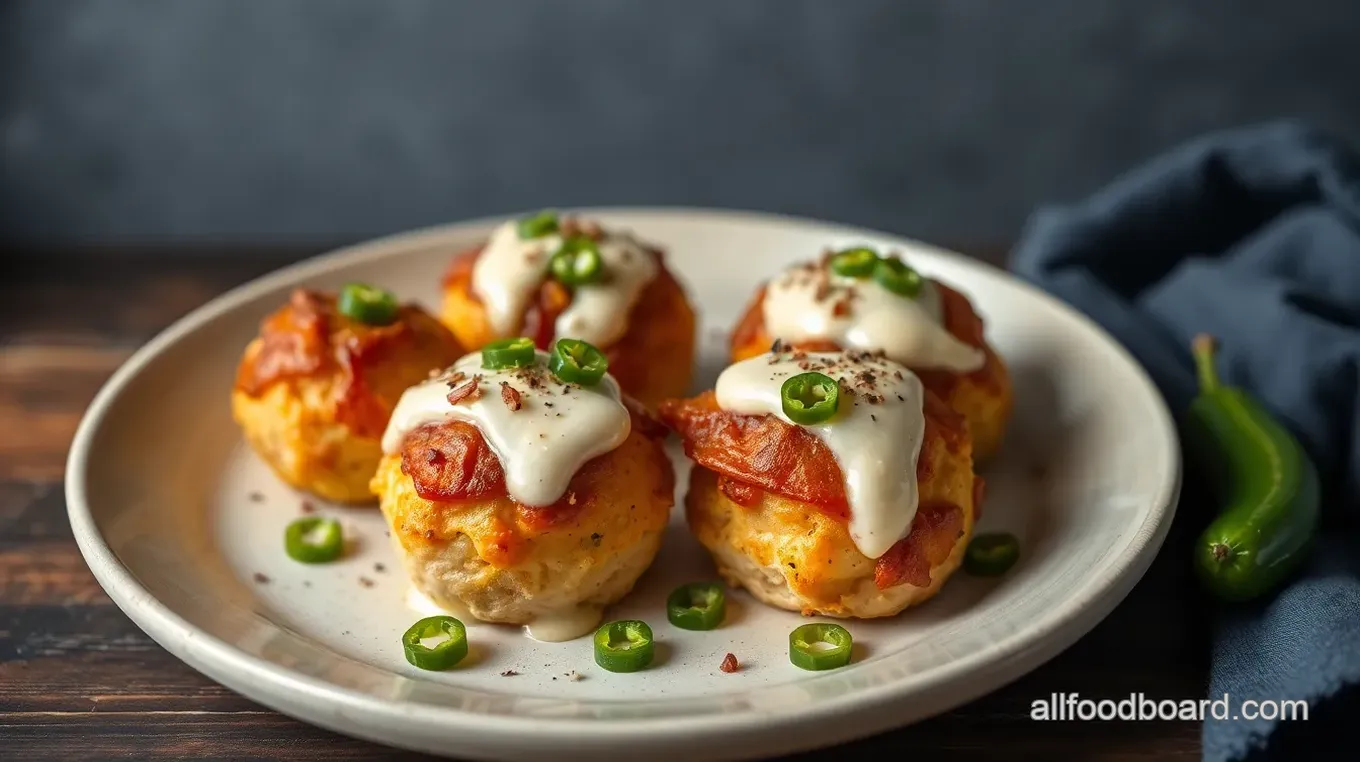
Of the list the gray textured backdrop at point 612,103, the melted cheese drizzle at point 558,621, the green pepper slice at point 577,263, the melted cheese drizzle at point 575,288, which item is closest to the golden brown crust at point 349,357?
the melted cheese drizzle at point 575,288

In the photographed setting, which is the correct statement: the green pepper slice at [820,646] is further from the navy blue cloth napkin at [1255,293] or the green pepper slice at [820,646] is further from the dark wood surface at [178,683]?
the navy blue cloth napkin at [1255,293]

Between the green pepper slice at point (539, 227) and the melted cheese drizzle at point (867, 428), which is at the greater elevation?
the melted cheese drizzle at point (867, 428)

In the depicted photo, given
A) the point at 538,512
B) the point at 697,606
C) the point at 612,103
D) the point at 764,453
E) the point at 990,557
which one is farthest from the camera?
the point at 612,103

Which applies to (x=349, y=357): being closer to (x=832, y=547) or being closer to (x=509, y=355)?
(x=509, y=355)

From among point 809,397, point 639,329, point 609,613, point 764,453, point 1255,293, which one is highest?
point 1255,293

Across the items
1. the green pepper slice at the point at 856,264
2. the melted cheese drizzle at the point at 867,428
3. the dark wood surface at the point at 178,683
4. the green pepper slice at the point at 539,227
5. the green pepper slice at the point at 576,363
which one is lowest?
the dark wood surface at the point at 178,683

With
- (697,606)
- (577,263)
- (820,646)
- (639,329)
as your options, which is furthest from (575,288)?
(820,646)

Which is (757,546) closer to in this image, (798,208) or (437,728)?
(437,728)
